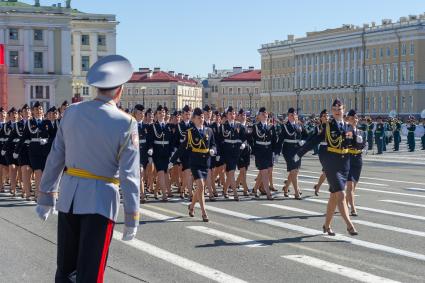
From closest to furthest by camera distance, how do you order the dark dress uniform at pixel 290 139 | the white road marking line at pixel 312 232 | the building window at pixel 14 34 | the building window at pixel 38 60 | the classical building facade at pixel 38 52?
the white road marking line at pixel 312 232 < the dark dress uniform at pixel 290 139 < the classical building facade at pixel 38 52 < the building window at pixel 14 34 < the building window at pixel 38 60

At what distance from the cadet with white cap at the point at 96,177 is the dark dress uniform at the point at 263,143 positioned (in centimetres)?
1255

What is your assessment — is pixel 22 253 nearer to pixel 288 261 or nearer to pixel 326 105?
pixel 288 261

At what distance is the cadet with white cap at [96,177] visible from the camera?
240 inches

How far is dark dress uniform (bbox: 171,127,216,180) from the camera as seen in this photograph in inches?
591

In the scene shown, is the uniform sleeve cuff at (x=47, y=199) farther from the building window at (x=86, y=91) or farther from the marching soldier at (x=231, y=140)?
the building window at (x=86, y=91)

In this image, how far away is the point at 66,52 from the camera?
113m

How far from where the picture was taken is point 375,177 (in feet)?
84.7

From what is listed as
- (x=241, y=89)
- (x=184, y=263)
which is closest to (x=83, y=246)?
(x=184, y=263)

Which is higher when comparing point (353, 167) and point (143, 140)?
point (143, 140)

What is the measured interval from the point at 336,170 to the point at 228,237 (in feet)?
6.19

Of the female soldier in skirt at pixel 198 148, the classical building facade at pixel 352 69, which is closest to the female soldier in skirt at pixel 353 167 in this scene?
the female soldier in skirt at pixel 198 148

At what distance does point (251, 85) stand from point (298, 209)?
17712 cm

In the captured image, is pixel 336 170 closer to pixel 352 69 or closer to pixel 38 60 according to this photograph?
pixel 38 60

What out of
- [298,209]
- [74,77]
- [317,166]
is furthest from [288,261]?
[74,77]
